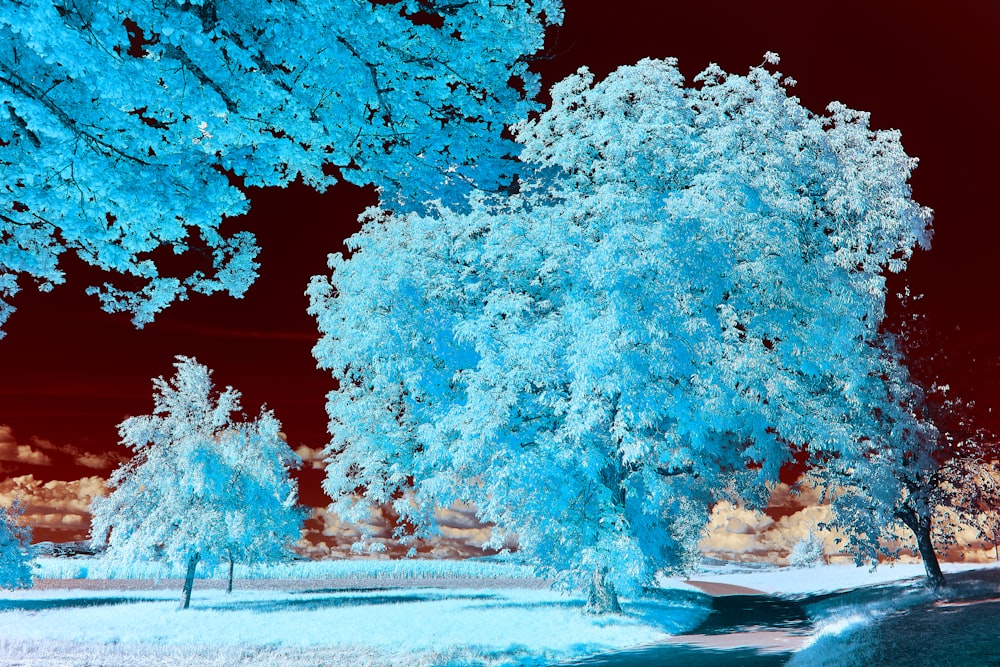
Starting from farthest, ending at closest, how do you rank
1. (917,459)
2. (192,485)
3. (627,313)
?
(192,485) < (917,459) < (627,313)

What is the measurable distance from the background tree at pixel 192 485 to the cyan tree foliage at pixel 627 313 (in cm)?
1169

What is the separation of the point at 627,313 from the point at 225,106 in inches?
450

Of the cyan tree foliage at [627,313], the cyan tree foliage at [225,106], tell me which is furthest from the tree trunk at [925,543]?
the cyan tree foliage at [225,106]

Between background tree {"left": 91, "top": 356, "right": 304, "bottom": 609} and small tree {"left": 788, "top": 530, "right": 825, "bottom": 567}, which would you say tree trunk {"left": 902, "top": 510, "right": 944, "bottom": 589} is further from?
small tree {"left": 788, "top": 530, "right": 825, "bottom": 567}

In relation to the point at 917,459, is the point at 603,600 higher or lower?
lower

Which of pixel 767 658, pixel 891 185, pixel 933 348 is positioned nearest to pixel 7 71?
pixel 767 658

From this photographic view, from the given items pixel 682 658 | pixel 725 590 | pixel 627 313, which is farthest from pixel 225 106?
pixel 725 590

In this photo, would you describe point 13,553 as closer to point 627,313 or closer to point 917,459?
point 627,313

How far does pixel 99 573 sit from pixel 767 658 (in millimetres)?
73494

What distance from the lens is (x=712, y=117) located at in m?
20.7

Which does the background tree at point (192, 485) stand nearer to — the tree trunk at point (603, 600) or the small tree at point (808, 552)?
the tree trunk at point (603, 600)

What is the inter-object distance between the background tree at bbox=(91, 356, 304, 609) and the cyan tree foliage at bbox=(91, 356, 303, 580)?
0.05 meters

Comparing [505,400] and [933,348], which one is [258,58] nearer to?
[505,400]

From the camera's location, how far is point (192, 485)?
104 feet
